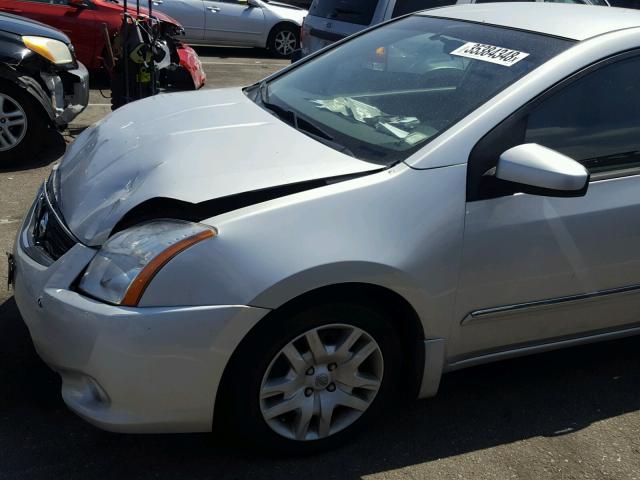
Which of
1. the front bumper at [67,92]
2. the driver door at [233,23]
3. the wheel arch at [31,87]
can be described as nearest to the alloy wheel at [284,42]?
the driver door at [233,23]

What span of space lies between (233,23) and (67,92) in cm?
715

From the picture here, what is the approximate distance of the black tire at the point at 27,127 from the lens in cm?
604

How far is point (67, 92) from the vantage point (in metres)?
6.72

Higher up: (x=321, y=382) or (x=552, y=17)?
(x=552, y=17)

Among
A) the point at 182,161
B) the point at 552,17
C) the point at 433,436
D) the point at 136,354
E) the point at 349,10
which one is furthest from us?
the point at 349,10

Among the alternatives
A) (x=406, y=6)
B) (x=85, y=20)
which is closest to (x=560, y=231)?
(x=406, y=6)

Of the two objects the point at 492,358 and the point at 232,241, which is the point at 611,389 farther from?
the point at 232,241

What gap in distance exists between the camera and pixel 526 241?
2.96m

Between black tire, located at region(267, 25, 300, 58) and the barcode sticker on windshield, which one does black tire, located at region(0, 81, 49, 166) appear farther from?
black tire, located at region(267, 25, 300, 58)

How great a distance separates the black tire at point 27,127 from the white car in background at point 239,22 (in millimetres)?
7103

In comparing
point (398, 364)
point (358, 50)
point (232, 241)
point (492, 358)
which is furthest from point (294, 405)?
point (358, 50)

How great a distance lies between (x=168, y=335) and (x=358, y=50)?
204 cm

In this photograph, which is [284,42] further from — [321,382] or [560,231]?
[321,382]

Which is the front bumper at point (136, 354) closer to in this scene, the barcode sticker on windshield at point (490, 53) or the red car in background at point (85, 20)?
the barcode sticker on windshield at point (490, 53)
